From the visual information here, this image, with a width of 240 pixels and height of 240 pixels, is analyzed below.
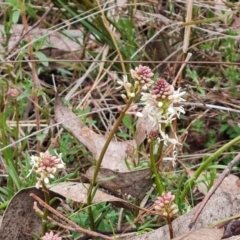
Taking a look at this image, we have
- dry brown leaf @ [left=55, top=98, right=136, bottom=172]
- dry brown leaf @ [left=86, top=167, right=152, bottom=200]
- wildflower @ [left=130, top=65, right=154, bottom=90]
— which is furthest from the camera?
dry brown leaf @ [left=55, top=98, right=136, bottom=172]

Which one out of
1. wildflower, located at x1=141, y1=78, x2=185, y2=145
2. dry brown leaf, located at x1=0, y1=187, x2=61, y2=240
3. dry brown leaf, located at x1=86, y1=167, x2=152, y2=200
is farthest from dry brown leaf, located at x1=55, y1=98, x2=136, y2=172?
wildflower, located at x1=141, y1=78, x2=185, y2=145

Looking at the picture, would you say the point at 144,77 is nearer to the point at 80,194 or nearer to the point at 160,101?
the point at 160,101

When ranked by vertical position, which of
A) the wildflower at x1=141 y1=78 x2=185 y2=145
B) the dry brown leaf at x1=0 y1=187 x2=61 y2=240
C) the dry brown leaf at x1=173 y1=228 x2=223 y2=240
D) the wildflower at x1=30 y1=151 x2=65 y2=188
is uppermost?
the wildflower at x1=141 y1=78 x2=185 y2=145

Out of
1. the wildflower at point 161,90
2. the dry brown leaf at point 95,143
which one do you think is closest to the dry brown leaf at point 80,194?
the dry brown leaf at point 95,143

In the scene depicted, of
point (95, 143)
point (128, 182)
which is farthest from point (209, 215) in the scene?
point (95, 143)

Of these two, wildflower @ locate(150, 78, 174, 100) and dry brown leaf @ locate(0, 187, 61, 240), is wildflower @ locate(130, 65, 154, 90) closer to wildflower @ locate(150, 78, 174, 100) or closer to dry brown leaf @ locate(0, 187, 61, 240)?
wildflower @ locate(150, 78, 174, 100)

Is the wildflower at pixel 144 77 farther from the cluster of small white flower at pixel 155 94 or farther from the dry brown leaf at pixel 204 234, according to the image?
the dry brown leaf at pixel 204 234

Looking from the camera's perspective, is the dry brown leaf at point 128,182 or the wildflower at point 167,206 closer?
the wildflower at point 167,206
